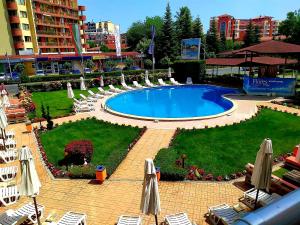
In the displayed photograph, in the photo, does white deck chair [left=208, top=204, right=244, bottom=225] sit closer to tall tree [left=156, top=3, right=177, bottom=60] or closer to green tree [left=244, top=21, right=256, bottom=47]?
tall tree [left=156, top=3, right=177, bottom=60]

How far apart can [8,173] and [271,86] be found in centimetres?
2615

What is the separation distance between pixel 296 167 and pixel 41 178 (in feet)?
38.0

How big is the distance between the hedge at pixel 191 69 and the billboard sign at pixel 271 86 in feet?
35.4

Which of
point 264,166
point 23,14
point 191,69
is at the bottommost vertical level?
point 264,166

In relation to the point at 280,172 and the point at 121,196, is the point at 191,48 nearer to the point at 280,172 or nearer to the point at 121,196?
the point at 280,172

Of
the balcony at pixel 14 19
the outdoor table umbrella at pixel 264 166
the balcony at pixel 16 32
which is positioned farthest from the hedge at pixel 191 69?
the balcony at pixel 14 19

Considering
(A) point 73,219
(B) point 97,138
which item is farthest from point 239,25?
(A) point 73,219

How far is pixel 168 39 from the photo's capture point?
5681 cm

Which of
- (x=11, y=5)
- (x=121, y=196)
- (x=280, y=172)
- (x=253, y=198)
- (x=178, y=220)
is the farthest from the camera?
(x=11, y=5)

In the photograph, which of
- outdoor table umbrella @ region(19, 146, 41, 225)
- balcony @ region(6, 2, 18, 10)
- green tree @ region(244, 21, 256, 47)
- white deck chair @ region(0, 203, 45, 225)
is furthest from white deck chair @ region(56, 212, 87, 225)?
green tree @ region(244, 21, 256, 47)

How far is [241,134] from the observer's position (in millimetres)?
16375

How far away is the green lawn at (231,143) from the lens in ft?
41.4

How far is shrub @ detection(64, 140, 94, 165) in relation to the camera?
12914 mm

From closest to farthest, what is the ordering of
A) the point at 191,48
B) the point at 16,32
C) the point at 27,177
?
the point at 27,177 → the point at 191,48 → the point at 16,32
